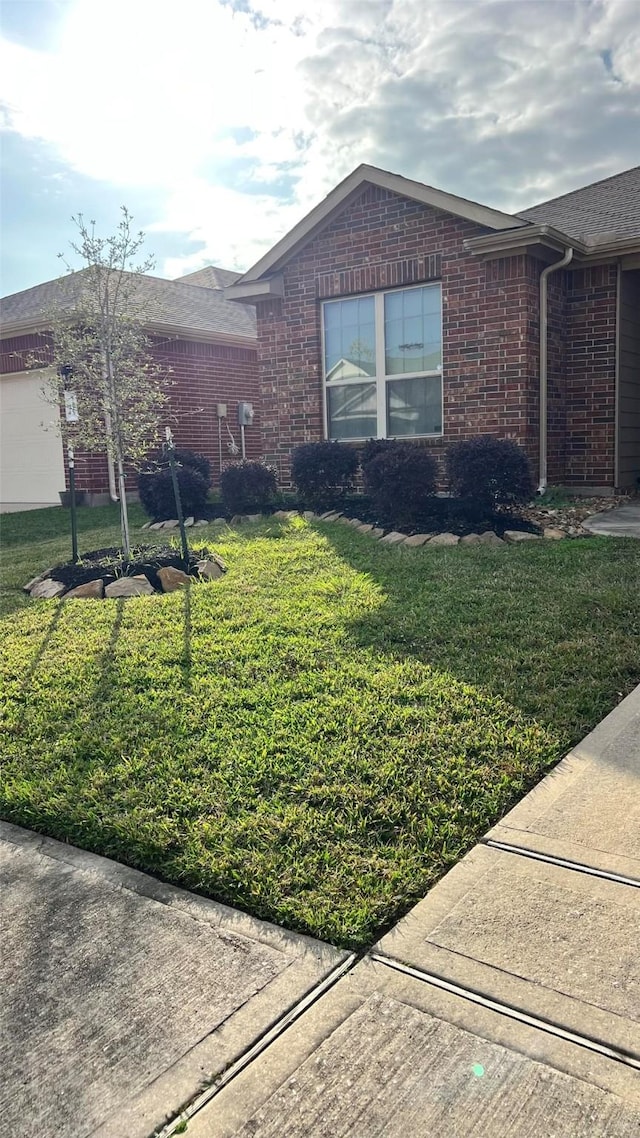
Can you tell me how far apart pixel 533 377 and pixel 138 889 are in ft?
28.6

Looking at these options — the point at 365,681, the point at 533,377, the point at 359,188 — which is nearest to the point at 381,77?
the point at 359,188

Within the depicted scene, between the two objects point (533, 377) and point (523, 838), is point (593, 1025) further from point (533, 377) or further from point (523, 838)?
point (533, 377)

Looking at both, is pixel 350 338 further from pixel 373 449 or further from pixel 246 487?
pixel 246 487

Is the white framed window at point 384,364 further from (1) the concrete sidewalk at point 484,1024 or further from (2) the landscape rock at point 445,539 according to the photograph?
(1) the concrete sidewalk at point 484,1024

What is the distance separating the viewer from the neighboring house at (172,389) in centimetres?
1433

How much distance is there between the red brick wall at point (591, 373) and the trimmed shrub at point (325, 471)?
127 inches

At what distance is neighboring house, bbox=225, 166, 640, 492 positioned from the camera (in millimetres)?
9617

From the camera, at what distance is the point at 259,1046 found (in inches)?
70.6

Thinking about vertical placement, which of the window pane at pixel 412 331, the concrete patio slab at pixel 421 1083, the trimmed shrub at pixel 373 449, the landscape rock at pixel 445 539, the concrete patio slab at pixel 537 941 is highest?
the window pane at pixel 412 331

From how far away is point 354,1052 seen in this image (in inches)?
68.8

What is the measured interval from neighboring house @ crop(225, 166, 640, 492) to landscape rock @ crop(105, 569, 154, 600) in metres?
5.23

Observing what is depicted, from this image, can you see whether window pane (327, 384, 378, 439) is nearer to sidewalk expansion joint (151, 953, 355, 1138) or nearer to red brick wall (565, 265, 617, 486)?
red brick wall (565, 265, 617, 486)

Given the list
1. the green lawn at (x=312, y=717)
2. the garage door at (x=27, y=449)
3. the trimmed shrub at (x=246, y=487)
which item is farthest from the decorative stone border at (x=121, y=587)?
the garage door at (x=27, y=449)

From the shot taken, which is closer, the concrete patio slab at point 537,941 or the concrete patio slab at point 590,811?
the concrete patio slab at point 537,941
